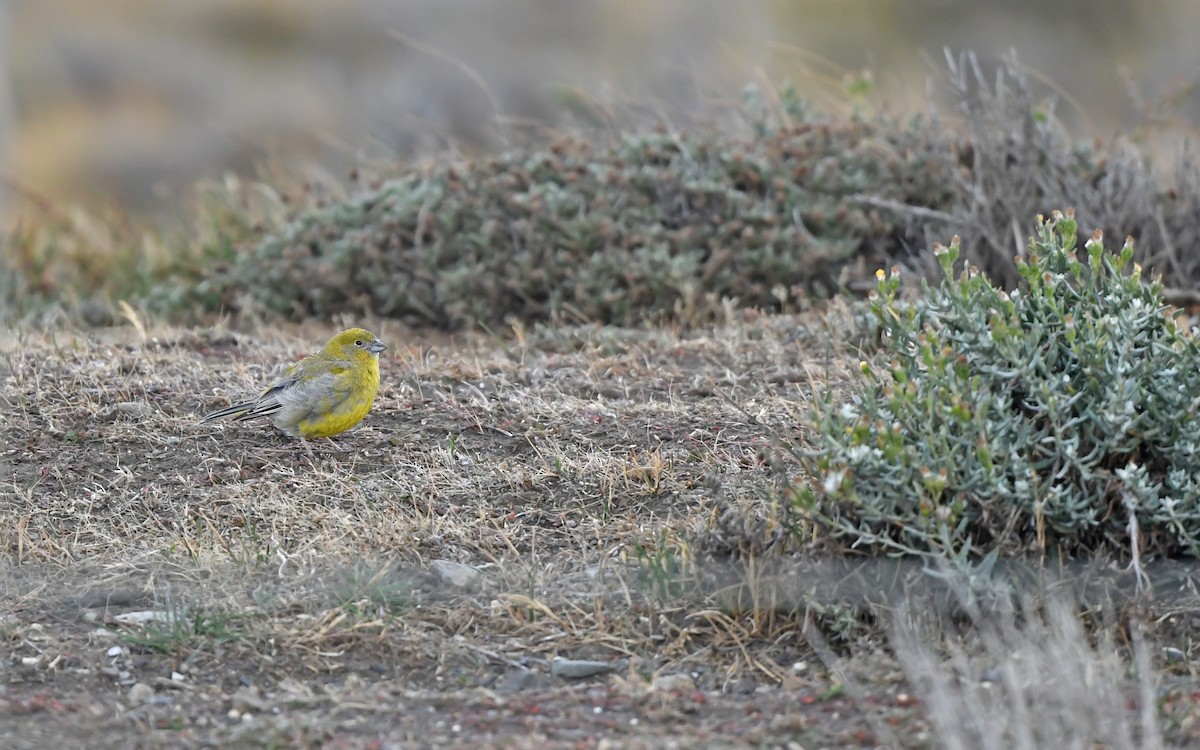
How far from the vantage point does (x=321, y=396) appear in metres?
5.00

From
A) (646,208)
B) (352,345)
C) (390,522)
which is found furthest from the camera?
(646,208)

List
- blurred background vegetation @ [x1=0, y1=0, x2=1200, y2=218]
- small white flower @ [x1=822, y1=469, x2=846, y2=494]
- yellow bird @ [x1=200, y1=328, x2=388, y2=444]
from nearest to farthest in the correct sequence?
1. small white flower @ [x1=822, y1=469, x2=846, y2=494]
2. yellow bird @ [x1=200, y1=328, x2=388, y2=444]
3. blurred background vegetation @ [x1=0, y1=0, x2=1200, y2=218]

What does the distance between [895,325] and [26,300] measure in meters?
5.96

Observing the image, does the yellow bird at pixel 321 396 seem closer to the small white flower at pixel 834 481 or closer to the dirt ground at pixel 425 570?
the dirt ground at pixel 425 570

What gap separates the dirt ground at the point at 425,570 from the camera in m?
3.38

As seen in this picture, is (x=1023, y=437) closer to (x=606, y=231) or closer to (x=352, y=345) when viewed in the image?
(x=352, y=345)

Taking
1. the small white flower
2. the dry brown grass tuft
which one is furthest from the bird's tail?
the small white flower

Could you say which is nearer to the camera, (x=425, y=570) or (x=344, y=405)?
(x=425, y=570)

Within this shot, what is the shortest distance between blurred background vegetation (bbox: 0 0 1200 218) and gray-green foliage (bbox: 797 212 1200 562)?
42.7 feet

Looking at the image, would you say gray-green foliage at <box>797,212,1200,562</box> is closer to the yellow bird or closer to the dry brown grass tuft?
the dry brown grass tuft

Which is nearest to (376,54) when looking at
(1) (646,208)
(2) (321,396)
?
(1) (646,208)

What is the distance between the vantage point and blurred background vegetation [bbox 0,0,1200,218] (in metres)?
18.3

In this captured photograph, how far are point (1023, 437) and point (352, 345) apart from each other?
2588mm

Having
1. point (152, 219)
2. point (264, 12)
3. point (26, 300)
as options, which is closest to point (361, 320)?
point (26, 300)
